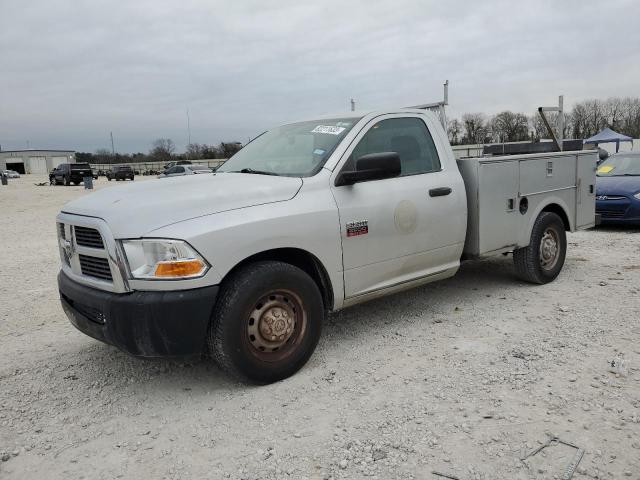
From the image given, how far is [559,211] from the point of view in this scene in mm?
6016

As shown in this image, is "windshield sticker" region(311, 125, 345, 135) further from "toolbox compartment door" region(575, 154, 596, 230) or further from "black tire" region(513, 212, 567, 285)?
"toolbox compartment door" region(575, 154, 596, 230)

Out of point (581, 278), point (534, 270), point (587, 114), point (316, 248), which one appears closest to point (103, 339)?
point (316, 248)

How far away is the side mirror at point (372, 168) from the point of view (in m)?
3.72

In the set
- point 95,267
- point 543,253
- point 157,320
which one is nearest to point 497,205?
point 543,253

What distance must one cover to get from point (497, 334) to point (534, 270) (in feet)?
5.32

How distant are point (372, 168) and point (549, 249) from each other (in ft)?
10.2

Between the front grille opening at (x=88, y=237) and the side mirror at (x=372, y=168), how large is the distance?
169 cm

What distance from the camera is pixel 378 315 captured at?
16.2ft

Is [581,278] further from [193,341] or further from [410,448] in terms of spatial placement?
[193,341]

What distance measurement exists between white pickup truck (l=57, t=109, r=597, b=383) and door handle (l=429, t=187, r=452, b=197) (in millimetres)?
13

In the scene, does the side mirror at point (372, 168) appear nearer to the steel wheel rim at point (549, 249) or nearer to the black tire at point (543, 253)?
the black tire at point (543, 253)

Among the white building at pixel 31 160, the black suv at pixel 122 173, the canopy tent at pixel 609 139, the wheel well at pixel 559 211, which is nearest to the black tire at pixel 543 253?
the wheel well at pixel 559 211

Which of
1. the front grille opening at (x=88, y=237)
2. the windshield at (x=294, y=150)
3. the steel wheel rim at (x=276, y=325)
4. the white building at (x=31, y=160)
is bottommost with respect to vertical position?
the steel wheel rim at (x=276, y=325)

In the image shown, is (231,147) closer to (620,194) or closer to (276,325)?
(620,194)
